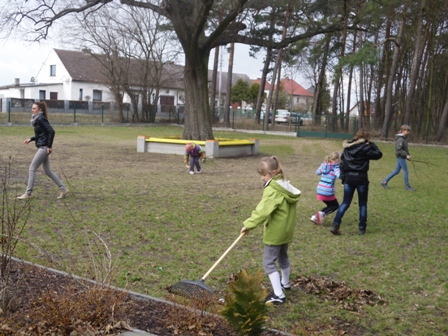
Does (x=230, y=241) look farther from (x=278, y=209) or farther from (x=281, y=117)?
(x=281, y=117)

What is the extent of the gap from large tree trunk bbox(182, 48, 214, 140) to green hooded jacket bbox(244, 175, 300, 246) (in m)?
16.6

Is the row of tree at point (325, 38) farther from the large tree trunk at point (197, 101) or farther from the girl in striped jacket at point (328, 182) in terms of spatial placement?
the girl in striped jacket at point (328, 182)

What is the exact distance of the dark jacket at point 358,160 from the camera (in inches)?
313

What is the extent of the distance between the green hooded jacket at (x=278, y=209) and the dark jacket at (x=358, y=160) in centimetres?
307

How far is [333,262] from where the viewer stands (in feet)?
21.3

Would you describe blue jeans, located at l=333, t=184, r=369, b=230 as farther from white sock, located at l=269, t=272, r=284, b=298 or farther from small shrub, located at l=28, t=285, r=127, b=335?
small shrub, located at l=28, t=285, r=127, b=335

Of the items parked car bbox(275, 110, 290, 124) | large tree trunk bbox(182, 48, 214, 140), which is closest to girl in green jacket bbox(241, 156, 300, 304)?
large tree trunk bbox(182, 48, 214, 140)

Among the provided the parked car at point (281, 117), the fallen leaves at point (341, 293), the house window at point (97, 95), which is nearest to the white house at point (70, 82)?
the house window at point (97, 95)

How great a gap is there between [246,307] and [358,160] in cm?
486

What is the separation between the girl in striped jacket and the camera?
8.28m

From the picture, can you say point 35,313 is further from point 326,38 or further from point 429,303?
point 326,38

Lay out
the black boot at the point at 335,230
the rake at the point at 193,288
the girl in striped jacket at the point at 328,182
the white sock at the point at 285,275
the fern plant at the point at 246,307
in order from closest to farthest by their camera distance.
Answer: the fern plant at the point at 246,307
the rake at the point at 193,288
the white sock at the point at 285,275
the black boot at the point at 335,230
the girl in striped jacket at the point at 328,182

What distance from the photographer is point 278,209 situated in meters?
5.09

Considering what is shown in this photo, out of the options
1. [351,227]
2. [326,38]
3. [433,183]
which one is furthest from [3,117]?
[351,227]
